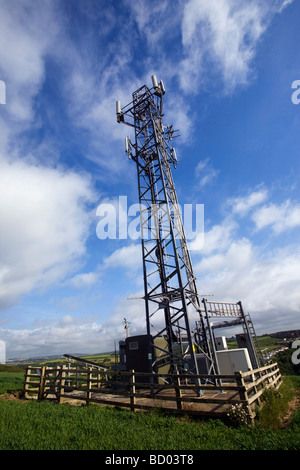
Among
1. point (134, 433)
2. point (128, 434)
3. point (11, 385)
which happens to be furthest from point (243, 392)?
point (11, 385)

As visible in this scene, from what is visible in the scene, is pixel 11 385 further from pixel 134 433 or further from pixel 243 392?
pixel 243 392

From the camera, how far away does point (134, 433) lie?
512 cm

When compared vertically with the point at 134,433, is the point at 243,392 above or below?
above

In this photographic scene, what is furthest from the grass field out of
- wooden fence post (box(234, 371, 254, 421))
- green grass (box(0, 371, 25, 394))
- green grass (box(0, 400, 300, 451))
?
green grass (box(0, 371, 25, 394))

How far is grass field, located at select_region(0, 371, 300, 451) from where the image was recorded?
14.5 feet

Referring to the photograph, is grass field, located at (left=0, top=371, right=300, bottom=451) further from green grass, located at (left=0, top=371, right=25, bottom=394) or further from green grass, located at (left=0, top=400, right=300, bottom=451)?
green grass, located at (left=0, top=371, right=25, bottom=394)

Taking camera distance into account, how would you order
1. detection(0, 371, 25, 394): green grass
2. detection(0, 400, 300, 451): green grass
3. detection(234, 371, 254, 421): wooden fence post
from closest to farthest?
detection(0, 400, 300, 451): green grass
detection(234, 371, 254, 421): wooden fence post
detection(0, 371, 25, 394): green grass

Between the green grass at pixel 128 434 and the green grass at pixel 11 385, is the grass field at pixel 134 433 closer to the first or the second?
the green grass at pixel 128 434

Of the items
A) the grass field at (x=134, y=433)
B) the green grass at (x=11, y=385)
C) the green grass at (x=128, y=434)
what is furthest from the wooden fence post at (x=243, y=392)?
the green grass at (x=11, y=385)
